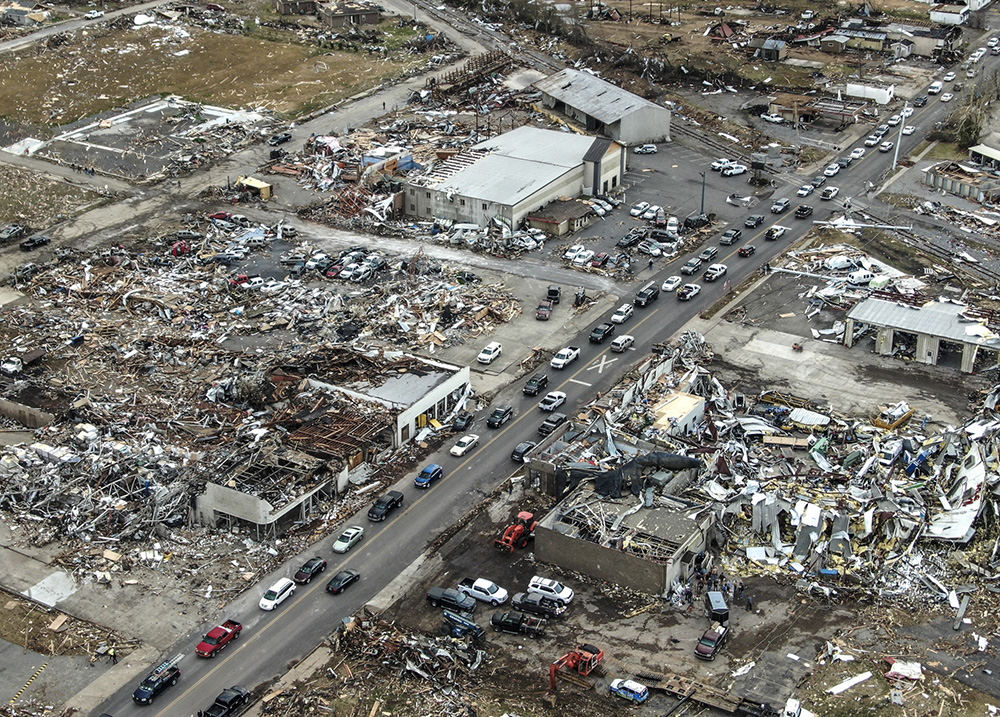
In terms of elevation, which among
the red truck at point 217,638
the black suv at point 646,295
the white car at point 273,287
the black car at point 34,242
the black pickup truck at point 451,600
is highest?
the black suv at point 646,295

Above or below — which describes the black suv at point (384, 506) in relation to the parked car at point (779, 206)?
below

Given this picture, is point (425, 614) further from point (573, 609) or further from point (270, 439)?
point (270, 439)

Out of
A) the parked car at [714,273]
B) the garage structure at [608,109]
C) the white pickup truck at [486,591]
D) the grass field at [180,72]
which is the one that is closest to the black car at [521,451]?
the white pickup truck at [486,591]

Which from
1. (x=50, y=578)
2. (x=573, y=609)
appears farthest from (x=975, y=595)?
(x=50, y=578)

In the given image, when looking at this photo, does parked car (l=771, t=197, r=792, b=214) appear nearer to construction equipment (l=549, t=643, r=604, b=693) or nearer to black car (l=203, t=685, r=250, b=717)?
construction equipment (l=549, t=643, r=604, b=693)

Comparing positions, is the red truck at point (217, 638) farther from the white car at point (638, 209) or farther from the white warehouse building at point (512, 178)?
the white car at point (638, 209)
